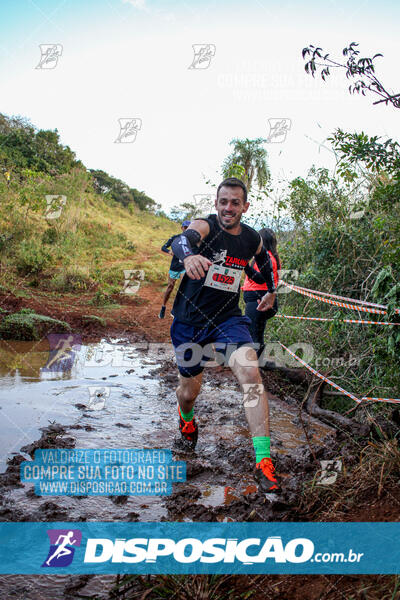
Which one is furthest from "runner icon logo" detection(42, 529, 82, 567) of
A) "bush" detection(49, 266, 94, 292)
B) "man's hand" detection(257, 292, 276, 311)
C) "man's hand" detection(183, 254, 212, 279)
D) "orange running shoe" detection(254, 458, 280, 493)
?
"bush" detection(49, 266, 94, 292)

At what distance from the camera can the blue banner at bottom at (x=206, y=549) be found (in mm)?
1839

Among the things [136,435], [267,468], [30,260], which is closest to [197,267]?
[267,468]

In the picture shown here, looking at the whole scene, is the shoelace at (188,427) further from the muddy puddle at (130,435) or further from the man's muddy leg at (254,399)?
the man's muddy leg at (254,399)

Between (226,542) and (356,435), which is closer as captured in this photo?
(226,542)

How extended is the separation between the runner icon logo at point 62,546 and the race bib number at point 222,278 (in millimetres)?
1801

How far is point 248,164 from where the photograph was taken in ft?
50.4

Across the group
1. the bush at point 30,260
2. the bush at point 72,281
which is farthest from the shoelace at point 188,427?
the bush at point 30,260

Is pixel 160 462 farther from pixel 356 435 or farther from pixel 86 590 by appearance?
pixel 356 435

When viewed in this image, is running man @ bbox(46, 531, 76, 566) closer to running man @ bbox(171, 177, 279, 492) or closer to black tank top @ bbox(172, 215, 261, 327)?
running man @ bbox(171, 177, 279, 492)

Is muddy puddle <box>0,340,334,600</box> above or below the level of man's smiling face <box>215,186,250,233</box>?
below

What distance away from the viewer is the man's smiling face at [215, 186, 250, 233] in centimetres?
321

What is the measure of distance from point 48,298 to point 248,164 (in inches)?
337

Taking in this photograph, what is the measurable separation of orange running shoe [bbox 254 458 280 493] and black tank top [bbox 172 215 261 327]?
41.1 inches

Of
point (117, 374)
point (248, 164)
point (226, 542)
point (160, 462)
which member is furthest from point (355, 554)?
point (248, 164)
